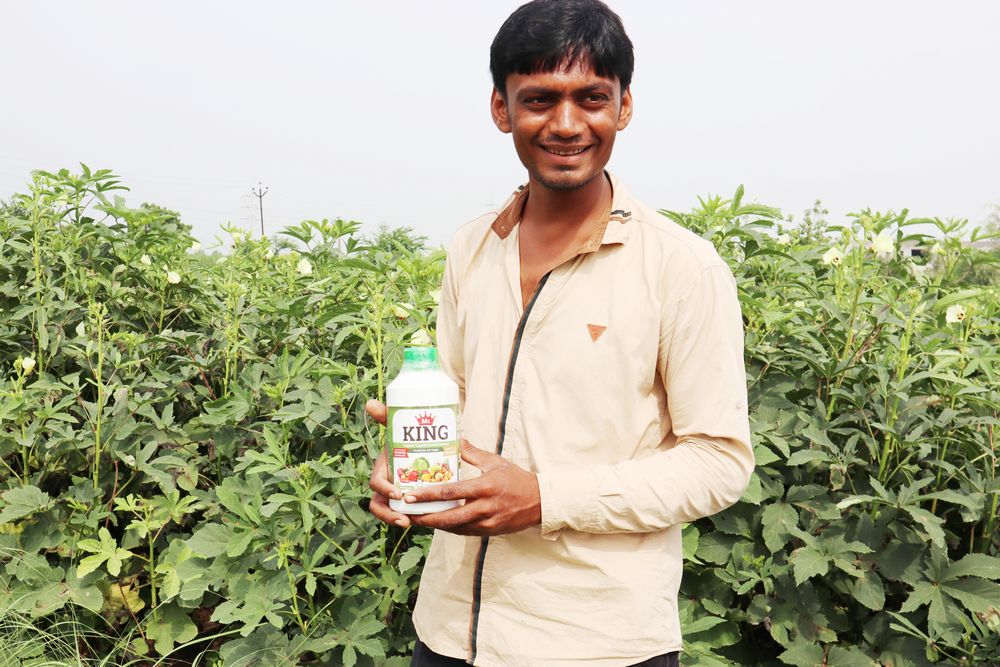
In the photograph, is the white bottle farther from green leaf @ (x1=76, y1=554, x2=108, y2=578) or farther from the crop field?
green leaf @ (x1=76, y1=554, x2=108, y2=578)

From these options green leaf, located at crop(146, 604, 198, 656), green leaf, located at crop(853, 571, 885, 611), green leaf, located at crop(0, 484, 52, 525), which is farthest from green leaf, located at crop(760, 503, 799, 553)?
green leaf, located at crop(0, 484, 52, 525)

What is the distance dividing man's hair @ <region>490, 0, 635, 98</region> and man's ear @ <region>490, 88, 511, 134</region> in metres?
0.11

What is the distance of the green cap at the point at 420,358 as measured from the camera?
147 centimetres

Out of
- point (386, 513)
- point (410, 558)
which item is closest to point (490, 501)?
point (386, 513)

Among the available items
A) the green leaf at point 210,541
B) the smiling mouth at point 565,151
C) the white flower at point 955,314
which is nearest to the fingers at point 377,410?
the smiling mouth at point 565,151

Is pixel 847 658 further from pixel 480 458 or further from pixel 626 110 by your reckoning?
pixel 626 110

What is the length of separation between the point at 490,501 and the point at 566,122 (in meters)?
0.65

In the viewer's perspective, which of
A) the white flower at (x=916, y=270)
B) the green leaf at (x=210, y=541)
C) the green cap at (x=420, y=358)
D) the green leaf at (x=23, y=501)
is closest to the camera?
the green cap at (x=420, y=358)

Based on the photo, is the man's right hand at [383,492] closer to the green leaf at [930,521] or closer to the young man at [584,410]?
the young man at [584,410]

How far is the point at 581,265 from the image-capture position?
1.56 metres

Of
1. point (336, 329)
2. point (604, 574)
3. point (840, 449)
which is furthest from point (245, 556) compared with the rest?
point (840, 449)

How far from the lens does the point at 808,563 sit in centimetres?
246

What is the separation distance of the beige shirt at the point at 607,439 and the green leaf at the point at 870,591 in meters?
1.21

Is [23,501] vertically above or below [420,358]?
below
